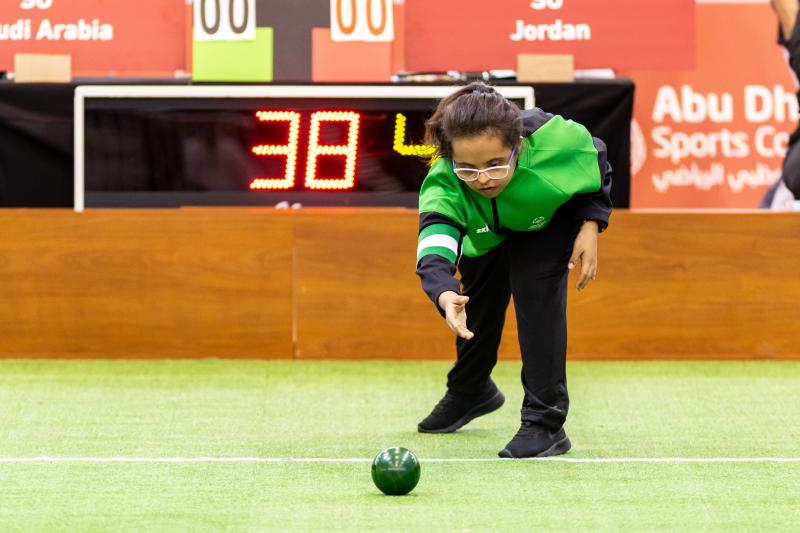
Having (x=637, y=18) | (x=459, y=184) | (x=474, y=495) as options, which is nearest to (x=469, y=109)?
(x=459, y=184)

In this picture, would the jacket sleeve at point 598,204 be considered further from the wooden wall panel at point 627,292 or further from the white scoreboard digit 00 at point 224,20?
the white scoreboard digit 00 at point 224,20

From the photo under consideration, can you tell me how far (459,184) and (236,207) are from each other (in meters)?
2.73

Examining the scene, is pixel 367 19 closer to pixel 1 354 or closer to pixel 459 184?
pixel 1 354

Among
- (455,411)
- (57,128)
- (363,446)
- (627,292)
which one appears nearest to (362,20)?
(57,128)

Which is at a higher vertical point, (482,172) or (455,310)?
(482,172)

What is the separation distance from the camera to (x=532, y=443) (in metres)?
4.30

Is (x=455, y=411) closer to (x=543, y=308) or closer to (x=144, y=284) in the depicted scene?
(x=543, y=308)

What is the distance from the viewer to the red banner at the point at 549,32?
690 cm

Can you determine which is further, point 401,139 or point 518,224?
point 401,139

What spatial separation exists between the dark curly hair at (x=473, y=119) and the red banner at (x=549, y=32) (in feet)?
9.47

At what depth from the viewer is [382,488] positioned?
3.74 metres

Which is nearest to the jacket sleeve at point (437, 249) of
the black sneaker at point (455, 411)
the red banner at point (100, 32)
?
the black sneaker at point (455, 411)

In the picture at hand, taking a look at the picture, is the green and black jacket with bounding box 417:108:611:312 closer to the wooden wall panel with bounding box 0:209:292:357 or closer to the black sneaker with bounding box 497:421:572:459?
the black sneaker with bounding box 497:421:572:459

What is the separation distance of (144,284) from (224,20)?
1302mm
